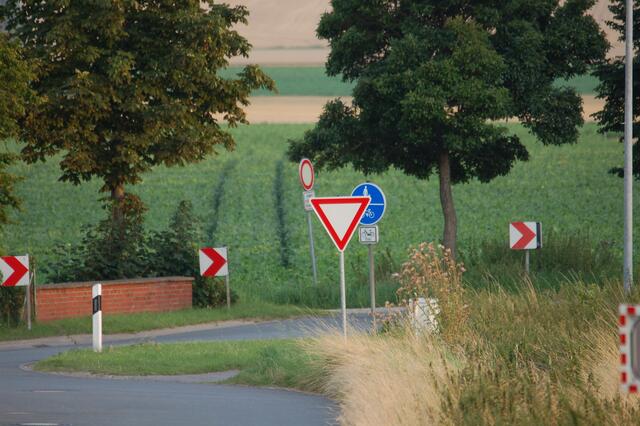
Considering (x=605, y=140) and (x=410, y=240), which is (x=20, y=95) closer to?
(x=410, y=240)

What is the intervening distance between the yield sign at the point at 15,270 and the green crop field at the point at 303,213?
10379 mm

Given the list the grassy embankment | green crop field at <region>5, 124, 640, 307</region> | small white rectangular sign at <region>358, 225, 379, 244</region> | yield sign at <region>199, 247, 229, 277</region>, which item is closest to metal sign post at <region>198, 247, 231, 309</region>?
yield sign at <region>199, 247, 229, 277</region>

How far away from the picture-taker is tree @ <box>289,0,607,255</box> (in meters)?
37.8

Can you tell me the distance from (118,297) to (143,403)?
1560 centimetres

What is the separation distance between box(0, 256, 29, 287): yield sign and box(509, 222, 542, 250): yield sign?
449 inches

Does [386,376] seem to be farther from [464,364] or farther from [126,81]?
[126,81]

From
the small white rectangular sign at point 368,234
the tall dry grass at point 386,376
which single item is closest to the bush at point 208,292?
the small white rectangular sign at point 368,234

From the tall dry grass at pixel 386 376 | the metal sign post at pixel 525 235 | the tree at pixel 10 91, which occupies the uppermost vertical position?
the tree at pixel 10 91

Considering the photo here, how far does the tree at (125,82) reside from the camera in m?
32.9

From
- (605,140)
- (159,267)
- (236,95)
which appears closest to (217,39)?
(236,95)

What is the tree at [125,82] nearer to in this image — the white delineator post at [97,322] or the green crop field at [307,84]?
the white delineator post at [97,322]

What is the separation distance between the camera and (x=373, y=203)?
25.3 m

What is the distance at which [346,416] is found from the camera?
13922mm

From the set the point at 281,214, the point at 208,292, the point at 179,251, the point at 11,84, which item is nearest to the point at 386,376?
the point at 11,84
